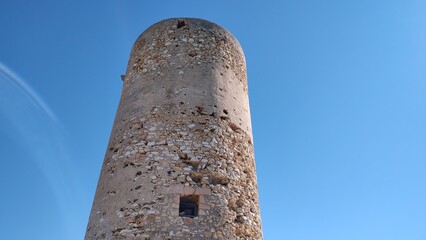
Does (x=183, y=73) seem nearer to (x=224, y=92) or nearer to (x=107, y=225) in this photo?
(x=224, y=92)

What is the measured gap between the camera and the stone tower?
22.7 feet

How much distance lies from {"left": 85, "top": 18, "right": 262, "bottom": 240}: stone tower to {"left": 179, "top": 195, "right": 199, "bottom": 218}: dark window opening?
18 mm

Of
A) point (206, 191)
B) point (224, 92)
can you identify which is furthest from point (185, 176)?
point (224, 92)

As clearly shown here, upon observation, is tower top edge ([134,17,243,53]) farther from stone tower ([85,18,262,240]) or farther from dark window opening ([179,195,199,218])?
dark window opening ([179,195,199,218])

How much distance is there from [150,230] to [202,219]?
0.90 m

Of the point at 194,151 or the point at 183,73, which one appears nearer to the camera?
the point at 194,151

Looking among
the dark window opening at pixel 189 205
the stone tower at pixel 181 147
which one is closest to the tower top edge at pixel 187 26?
the stone tower at pixel 181 147

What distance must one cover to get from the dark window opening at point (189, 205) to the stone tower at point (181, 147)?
0.06ft

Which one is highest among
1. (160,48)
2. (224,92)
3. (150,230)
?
(160,48)

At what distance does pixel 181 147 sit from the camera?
757 cm

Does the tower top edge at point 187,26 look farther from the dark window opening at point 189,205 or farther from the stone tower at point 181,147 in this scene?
the dark window opening at point 189,205

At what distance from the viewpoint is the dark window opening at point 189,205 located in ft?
23.1

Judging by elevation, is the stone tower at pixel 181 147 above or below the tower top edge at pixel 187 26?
below

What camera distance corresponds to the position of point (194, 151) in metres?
7.56
